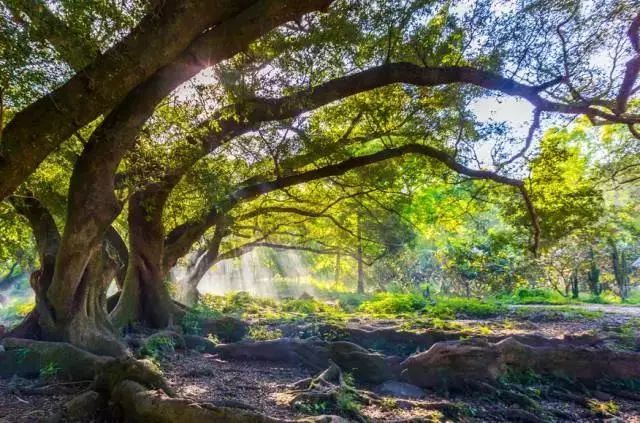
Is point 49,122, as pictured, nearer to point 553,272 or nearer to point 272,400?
point 272,400

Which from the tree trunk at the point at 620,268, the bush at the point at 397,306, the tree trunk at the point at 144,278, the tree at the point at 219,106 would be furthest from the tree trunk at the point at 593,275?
the tree trunk at the point at 144,278

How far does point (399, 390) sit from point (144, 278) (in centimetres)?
604

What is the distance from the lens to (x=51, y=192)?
802 cm

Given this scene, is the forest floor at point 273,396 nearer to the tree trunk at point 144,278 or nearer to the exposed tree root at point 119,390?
the exposed tree root at point 119,390

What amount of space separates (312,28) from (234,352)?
566cm

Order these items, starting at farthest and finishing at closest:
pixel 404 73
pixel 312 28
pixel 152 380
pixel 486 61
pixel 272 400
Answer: pixel 486 61 → pixel 312 28 → pixel 404 73 → pixel 272 400 → pixel 152 380

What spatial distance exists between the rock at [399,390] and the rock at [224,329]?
156 inches

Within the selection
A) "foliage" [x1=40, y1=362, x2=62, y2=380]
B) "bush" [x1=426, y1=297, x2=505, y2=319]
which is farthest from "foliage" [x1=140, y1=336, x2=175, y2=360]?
"bush" [x1=426, y1=297, x2=505, y2=319]

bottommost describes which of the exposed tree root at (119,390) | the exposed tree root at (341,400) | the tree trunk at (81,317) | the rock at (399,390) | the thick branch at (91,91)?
the rock at (399,390)

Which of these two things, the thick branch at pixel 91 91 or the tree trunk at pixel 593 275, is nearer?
the thick branch at pixel 91 91

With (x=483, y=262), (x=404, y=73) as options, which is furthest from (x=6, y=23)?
(x=483, y=262)

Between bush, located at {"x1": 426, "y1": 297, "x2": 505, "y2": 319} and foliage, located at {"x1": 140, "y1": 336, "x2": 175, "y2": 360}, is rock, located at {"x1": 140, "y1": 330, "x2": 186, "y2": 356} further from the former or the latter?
bush, located at {"x1": 426, "y1": 297, "x2": 505, "y2": 319}

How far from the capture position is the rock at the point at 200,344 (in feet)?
24.3

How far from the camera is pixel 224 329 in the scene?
28.0 ft
